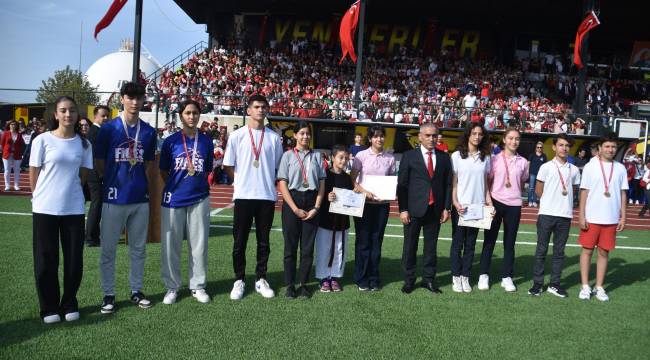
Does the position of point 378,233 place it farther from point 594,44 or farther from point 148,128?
point 594,44

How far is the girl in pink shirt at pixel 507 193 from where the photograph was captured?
6.34 metres

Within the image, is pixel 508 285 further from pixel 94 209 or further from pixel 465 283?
pixel 94 209

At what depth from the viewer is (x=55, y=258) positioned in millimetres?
4648

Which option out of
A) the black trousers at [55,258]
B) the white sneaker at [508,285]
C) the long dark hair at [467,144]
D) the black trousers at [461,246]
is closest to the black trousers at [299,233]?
the black trousers at [461,246]

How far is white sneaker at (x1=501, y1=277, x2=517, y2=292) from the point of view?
20.9ft

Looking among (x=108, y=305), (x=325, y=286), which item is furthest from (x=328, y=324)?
(x=108, y=305)

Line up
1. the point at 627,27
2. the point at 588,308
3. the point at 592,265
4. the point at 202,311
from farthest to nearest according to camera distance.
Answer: the point at 627,27
the point at 592,265
the point at 588,308
the point at 202,311

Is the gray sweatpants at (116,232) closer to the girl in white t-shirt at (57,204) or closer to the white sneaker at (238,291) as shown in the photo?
the girl in white t-shirt at (57,204)

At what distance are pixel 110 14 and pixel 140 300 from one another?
1377 centimetres

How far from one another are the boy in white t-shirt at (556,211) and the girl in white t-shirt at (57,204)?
4830mm

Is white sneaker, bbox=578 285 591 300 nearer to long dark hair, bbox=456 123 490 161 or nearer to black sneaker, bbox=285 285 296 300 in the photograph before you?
long dark hair, bbox=456 123 490 161

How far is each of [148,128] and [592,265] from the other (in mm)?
6554

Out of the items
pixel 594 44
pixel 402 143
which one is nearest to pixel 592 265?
pixel 402 143

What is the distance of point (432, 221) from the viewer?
19.9ft
